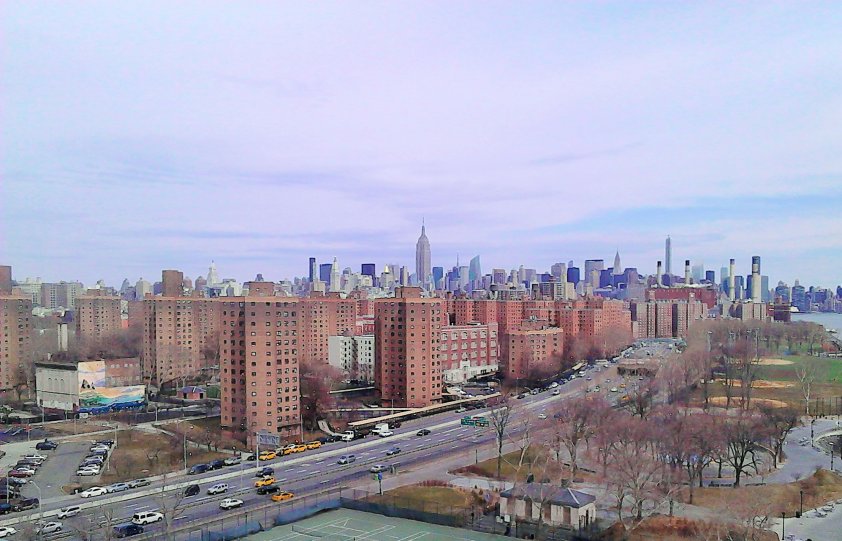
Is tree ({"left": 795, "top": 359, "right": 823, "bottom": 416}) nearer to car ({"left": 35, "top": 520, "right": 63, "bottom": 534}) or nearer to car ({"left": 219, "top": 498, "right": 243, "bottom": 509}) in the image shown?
car ({"left": 219, "top": 498, "right": 243, "bottom": 509})

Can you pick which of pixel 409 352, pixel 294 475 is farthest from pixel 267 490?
pixel 409 352

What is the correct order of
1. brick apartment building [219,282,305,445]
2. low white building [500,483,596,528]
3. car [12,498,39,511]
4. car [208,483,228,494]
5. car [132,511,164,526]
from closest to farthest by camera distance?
low white building [500,483,596,528] → car [132,511,164,526] → car [12,498,39,511] → car [208,483,228,494] → brick apartment building [219,282,305,445]

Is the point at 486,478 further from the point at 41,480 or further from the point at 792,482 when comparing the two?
the point at 41,480

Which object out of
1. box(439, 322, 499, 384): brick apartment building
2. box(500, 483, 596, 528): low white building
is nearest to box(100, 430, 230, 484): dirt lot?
box(500, 483, 596, 528): low white building

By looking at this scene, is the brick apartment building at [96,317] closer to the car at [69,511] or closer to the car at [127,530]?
the car at [69,511]

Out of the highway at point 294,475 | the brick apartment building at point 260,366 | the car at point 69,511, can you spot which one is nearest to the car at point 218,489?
the highway at point 294,475
